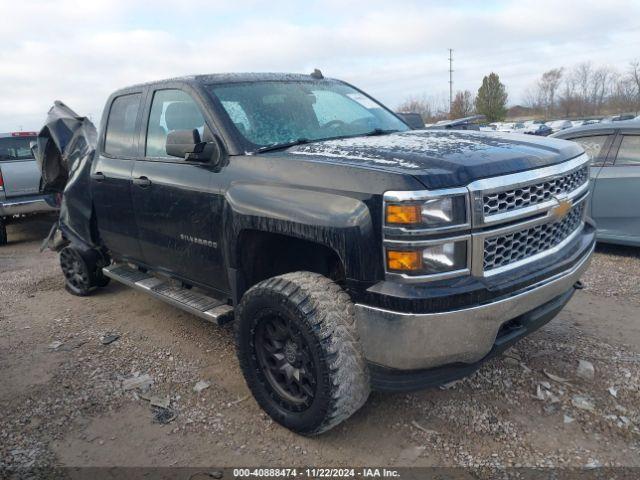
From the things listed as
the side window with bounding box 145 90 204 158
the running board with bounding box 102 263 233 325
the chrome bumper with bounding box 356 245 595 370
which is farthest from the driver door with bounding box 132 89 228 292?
the chrome bumper with bounding box 356 245 595 370

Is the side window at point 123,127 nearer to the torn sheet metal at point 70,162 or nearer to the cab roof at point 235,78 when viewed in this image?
the cab roof at point 235,78

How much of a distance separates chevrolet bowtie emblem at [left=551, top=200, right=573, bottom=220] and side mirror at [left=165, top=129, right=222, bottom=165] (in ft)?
6.46

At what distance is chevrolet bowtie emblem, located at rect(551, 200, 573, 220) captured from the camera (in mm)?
2820

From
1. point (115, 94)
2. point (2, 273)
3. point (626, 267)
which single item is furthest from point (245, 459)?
point (2, 273)

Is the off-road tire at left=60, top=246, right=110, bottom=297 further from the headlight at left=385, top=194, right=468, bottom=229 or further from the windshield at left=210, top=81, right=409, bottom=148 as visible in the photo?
the headlight at left=385, top=194, right=468, bottom=229

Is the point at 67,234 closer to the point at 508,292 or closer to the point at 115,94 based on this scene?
the point at 115,94

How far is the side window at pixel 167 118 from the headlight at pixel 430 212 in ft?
5.74

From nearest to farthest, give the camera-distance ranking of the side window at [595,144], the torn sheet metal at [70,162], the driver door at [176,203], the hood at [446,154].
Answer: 1. the hood at [446,154]
2. the driver door at [176,203]
3. the torn sheet metal at [70,162]
4. the side window at [595,144]

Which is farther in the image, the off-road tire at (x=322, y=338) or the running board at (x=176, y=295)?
the running board at (x=176, y=295)

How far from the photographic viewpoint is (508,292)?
2.55m

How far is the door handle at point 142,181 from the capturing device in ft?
12.8

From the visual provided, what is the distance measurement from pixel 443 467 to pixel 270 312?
Result: 1.19 metres

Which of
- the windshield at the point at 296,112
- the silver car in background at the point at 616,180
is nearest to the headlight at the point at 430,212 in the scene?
the windshield at the point at 296,112

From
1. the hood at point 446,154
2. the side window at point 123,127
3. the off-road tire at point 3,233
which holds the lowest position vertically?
the off-road tire at point 3,233
